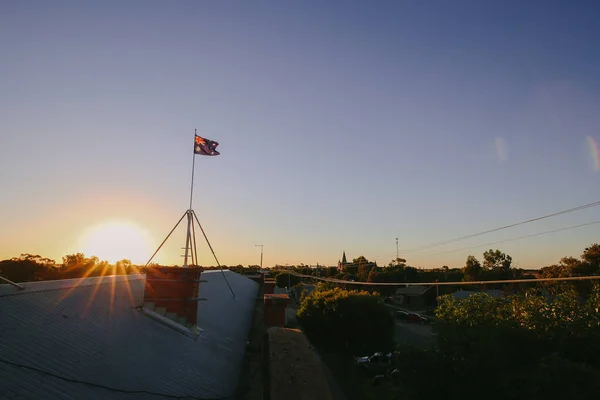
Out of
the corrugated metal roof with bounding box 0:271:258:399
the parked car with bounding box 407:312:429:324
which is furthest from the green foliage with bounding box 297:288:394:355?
the parked car with bounding box 407:312:429:324

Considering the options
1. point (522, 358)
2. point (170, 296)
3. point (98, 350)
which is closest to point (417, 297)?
point (522, 358)

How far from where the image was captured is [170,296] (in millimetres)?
9531

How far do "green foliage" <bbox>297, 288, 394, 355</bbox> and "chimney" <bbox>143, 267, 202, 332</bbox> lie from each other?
14.0 metres

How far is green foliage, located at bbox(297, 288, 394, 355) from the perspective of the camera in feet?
72.1

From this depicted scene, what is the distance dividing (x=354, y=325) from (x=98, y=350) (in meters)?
17.8

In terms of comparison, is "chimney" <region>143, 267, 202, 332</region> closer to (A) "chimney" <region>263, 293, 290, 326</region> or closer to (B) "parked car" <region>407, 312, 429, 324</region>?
(A) "chimney" <region>263, 293, 290, 326</region>

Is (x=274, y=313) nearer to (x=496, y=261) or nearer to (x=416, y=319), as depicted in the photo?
(x=416, y=319)

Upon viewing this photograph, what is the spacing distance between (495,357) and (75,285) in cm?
984

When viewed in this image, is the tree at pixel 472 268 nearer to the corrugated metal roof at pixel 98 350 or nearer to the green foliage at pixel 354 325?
the green foliage at pixel 354 325

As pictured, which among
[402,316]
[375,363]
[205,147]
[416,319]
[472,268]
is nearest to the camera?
[205,147]

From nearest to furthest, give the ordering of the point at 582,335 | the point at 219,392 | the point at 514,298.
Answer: the point at 219,392 < the point at 582,335 < the point at 514,298

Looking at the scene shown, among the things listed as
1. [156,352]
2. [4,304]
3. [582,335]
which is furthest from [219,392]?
[582,335]

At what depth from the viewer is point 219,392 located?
6.63 metres

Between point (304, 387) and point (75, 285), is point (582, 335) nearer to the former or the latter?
point (304, 387)
